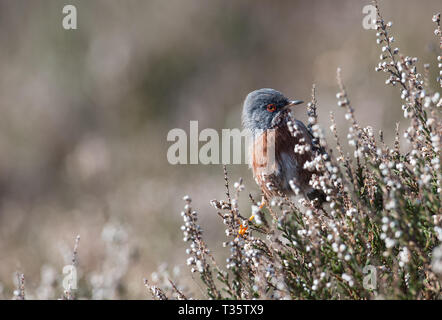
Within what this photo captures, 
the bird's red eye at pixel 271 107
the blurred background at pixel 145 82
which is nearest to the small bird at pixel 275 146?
the bird's red eye at pixel 271 107

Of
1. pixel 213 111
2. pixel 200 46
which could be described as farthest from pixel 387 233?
pixel 200 46

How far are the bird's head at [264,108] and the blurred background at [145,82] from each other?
169 inches

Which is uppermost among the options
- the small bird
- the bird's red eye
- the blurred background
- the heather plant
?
the blurred background

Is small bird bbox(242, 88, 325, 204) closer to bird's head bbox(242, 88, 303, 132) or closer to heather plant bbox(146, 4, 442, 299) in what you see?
bird's head bbox(242, 88, 303, 132)

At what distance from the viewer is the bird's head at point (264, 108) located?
475 cm

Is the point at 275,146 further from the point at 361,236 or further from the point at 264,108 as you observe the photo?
the point at 361,236

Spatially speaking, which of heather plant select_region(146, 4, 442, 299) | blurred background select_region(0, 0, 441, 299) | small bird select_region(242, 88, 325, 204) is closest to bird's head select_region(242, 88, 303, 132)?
small bird select_region(242, 88, 325, 204)

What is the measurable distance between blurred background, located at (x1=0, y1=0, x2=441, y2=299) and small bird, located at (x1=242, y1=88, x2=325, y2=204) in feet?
14.3

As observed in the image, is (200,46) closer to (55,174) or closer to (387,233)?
(55,174)

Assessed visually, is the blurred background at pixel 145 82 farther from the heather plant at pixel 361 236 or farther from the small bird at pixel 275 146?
the heather plant at pixel 361 236

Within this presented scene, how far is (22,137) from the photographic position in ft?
39.5

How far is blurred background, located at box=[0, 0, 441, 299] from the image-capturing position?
9.95 meters

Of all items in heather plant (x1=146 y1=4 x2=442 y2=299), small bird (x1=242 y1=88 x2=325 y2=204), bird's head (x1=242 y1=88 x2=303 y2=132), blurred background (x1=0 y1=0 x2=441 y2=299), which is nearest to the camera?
heather plant (x1=146 y1=4 x2=442 y2=299)

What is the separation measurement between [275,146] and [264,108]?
510 mm
